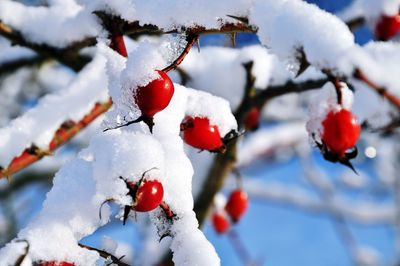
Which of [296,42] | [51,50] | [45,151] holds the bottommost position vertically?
[45,151]

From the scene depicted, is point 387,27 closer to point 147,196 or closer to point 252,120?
point 147,196

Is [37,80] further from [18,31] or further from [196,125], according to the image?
[196,125]

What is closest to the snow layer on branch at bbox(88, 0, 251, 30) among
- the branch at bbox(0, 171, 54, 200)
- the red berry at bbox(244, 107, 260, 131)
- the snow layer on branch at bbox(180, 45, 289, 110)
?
the snow layer on branch at bbox(180, 45, 289, 110)

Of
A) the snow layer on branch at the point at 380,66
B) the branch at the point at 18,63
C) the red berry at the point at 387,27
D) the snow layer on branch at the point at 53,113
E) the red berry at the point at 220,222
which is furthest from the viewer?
the red berry at the point at 220,222

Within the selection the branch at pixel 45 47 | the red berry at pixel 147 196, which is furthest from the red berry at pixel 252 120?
the red berry at pixel 147 196

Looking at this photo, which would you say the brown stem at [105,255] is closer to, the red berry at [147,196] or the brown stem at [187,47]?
the red berry at [147,196]

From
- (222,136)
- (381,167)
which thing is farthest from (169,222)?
Answer: (381,167)
